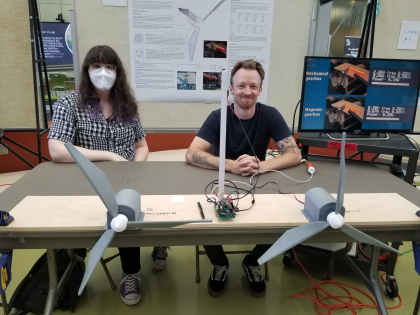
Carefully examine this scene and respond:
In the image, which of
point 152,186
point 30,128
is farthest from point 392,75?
point 30,128

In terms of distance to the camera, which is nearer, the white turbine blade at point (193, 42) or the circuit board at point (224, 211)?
the circuit board at point (224, 211)

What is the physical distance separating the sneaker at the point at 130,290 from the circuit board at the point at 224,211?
812 mm

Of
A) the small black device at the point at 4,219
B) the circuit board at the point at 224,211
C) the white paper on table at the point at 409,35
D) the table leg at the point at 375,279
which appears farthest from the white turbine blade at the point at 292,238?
the white paper on table at the point at 409,35

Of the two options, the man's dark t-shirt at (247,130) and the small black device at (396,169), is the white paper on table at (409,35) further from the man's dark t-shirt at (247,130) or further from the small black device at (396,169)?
the man's dark t-shirt at (247,130)

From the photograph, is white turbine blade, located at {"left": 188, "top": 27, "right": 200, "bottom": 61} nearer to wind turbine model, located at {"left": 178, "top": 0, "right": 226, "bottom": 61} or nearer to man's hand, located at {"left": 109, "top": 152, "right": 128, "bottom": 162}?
wind turbine model, located at {"left": 178, "top": 0, "right": 226, "bottom": 61}

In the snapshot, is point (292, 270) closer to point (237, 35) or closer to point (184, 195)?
point (184, 195)

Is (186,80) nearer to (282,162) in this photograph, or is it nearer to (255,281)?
(282,162)

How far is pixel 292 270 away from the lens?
1.79 m

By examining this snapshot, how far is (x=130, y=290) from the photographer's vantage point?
1.48m

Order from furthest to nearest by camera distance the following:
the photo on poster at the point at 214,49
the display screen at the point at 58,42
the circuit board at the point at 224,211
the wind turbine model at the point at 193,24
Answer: the display screen at the point at 58,42
the photo on poster at the point at 214,49
the wind turbine model at the point at 193,24
the circuit board at the point at 224,211

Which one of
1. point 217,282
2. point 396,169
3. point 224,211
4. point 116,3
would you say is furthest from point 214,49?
point 224,211

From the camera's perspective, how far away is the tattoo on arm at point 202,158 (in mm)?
1459

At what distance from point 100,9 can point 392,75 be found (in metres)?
2.12

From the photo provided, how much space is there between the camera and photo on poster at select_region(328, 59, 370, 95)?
1512mm
